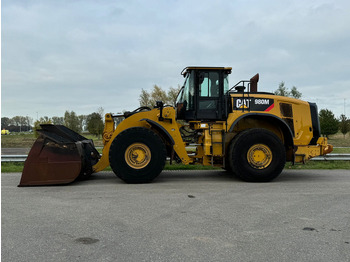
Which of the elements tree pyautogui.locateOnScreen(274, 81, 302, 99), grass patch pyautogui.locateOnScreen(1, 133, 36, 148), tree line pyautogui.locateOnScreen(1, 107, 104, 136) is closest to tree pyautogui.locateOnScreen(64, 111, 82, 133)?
tree line pyautogui.locateOnScreen(1, 107, 104, 136)

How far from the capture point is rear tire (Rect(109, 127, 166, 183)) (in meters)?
7.67

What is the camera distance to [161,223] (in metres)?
4.43

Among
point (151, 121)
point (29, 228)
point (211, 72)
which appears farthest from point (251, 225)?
point (211, 72)

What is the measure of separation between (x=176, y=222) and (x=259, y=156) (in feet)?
13.7

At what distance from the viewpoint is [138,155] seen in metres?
7.80

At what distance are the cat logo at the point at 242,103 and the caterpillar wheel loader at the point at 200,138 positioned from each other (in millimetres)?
26

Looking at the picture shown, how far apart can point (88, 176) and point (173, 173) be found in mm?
2530

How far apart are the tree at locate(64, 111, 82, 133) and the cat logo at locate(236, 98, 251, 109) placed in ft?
94.4

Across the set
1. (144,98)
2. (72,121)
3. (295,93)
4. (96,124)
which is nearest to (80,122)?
(72,121)

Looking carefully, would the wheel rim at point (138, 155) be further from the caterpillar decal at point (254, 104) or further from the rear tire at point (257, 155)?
the caterpillar decal at point (254, 104)

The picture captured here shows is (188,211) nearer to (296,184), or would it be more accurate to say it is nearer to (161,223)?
(161,223)

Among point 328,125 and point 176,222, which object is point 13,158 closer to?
point 176,222

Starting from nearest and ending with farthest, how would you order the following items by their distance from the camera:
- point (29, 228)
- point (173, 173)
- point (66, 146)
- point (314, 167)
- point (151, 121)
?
point (29, 228), point (66, 146), point (151, 121), point (173, 173), point (314, 167)

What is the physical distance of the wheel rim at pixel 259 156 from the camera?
26.2 ft
